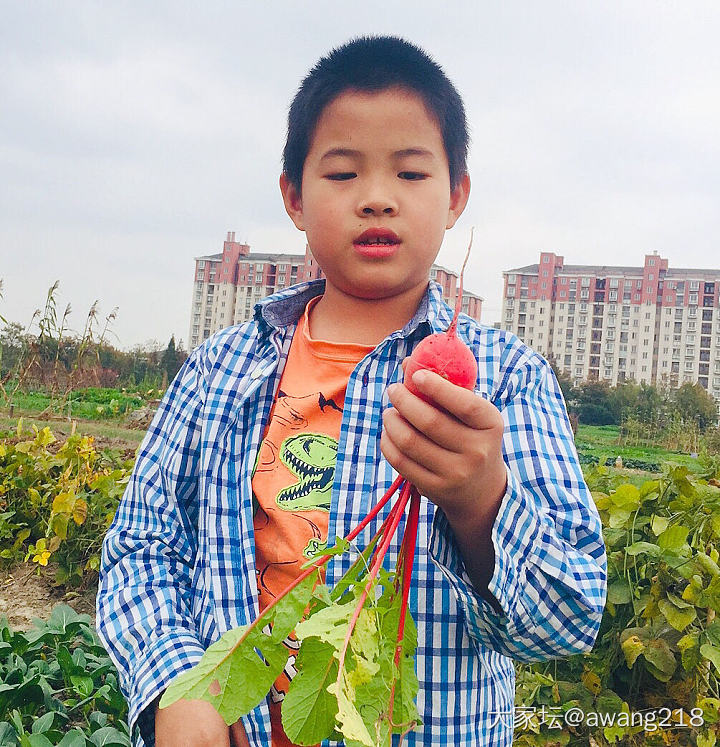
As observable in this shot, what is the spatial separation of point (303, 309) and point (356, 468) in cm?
45

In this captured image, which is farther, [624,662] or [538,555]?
[624,662]

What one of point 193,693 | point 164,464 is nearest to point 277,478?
point 164,464

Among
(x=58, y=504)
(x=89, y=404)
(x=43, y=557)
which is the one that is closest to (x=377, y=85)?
(x=58, y=504)

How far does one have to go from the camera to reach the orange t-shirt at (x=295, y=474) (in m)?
1.13

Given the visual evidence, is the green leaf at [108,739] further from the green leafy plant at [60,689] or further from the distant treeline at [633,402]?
the distant treeline at [633,402]

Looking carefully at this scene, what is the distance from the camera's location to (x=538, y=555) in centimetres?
90

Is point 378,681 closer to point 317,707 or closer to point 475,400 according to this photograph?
point 317,707

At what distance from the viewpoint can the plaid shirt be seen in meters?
0.93

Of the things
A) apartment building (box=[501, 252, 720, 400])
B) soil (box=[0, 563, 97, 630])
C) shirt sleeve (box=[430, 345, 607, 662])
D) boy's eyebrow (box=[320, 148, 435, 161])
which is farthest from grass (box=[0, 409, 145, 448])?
apartment building (box=[501, 252, 720, 400])

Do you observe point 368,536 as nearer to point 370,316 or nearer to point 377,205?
point 370,316

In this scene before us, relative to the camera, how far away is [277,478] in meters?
1.19

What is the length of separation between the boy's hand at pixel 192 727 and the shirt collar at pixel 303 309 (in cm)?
66

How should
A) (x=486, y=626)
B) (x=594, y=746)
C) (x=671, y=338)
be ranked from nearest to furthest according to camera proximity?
(x=486, y=626) → (x=594, y=746) → (x=671, y=338)

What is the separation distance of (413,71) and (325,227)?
0.35 meters
